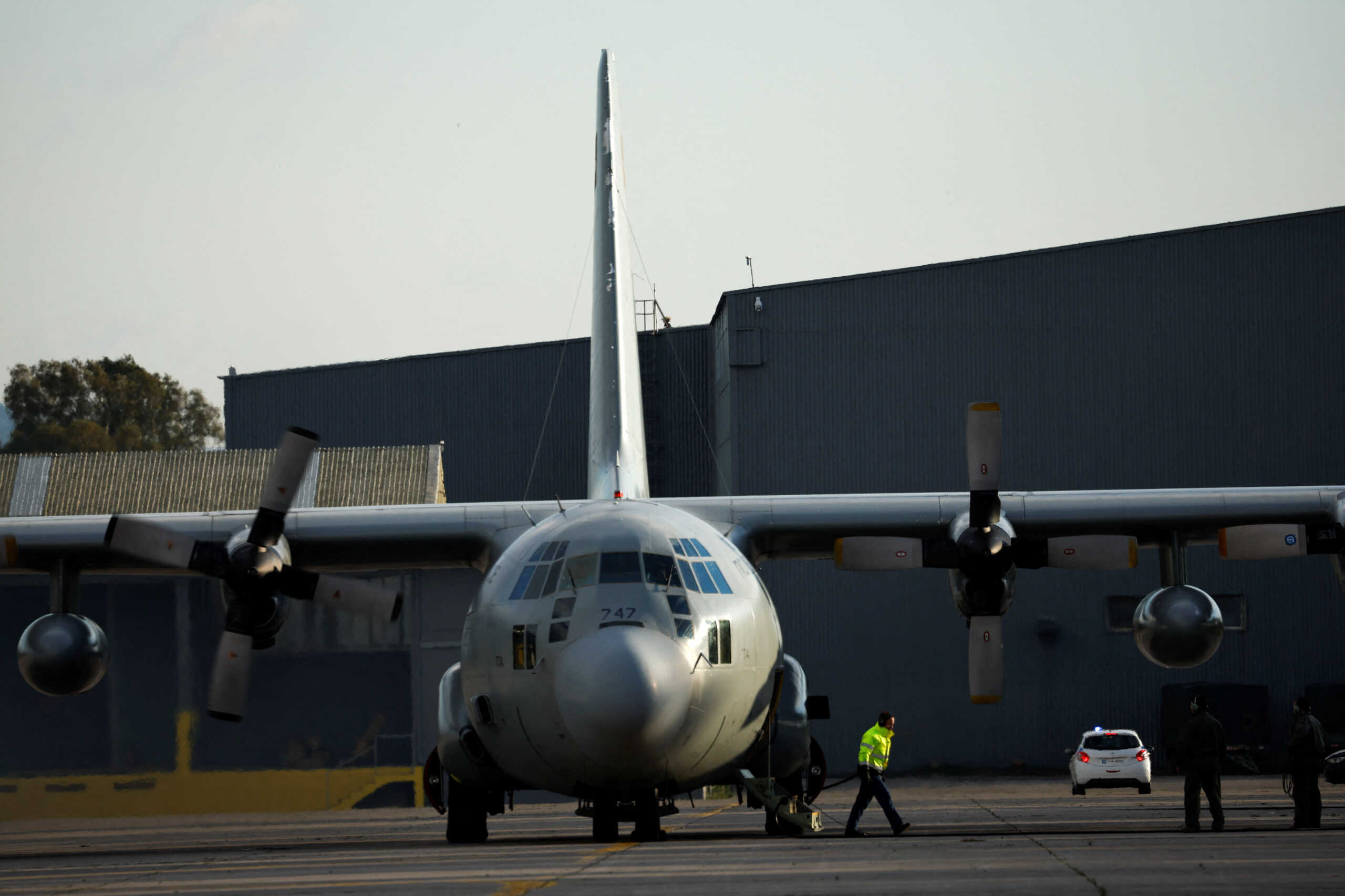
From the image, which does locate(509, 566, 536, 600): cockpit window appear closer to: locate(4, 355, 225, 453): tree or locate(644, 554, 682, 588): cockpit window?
locate(644, 554, 682, 588): cockpit window

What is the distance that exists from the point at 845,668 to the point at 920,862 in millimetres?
26129

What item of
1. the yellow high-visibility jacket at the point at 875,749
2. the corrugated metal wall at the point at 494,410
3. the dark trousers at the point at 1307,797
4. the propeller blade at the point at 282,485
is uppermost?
the corrugated metal wall at the point at 494,410

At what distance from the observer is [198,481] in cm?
4131

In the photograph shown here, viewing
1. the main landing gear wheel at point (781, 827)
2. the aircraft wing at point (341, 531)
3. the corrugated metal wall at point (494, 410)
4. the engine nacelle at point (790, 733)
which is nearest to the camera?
the main landing gear wheel at point (781, 827)

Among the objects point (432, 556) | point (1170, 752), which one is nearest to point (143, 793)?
point (432, 556)

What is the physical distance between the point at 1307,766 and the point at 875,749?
455cm

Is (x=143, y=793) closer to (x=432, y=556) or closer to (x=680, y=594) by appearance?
(x=432, y=556)

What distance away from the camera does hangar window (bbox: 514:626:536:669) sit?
1334 cm

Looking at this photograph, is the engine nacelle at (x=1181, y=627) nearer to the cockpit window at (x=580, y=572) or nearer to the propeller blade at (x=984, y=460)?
the propeller blade at (x=984, y=460)

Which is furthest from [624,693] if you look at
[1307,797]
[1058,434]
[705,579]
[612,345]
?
[1058,434]

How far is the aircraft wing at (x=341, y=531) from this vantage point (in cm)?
1791

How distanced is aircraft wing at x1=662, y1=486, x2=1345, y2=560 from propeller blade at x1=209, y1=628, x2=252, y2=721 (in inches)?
211

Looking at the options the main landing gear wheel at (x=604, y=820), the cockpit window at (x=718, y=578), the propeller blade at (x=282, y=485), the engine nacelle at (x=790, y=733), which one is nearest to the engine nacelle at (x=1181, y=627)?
the engine nacelle at (x=790, y=733)

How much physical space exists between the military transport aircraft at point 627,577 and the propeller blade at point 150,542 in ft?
0.08
